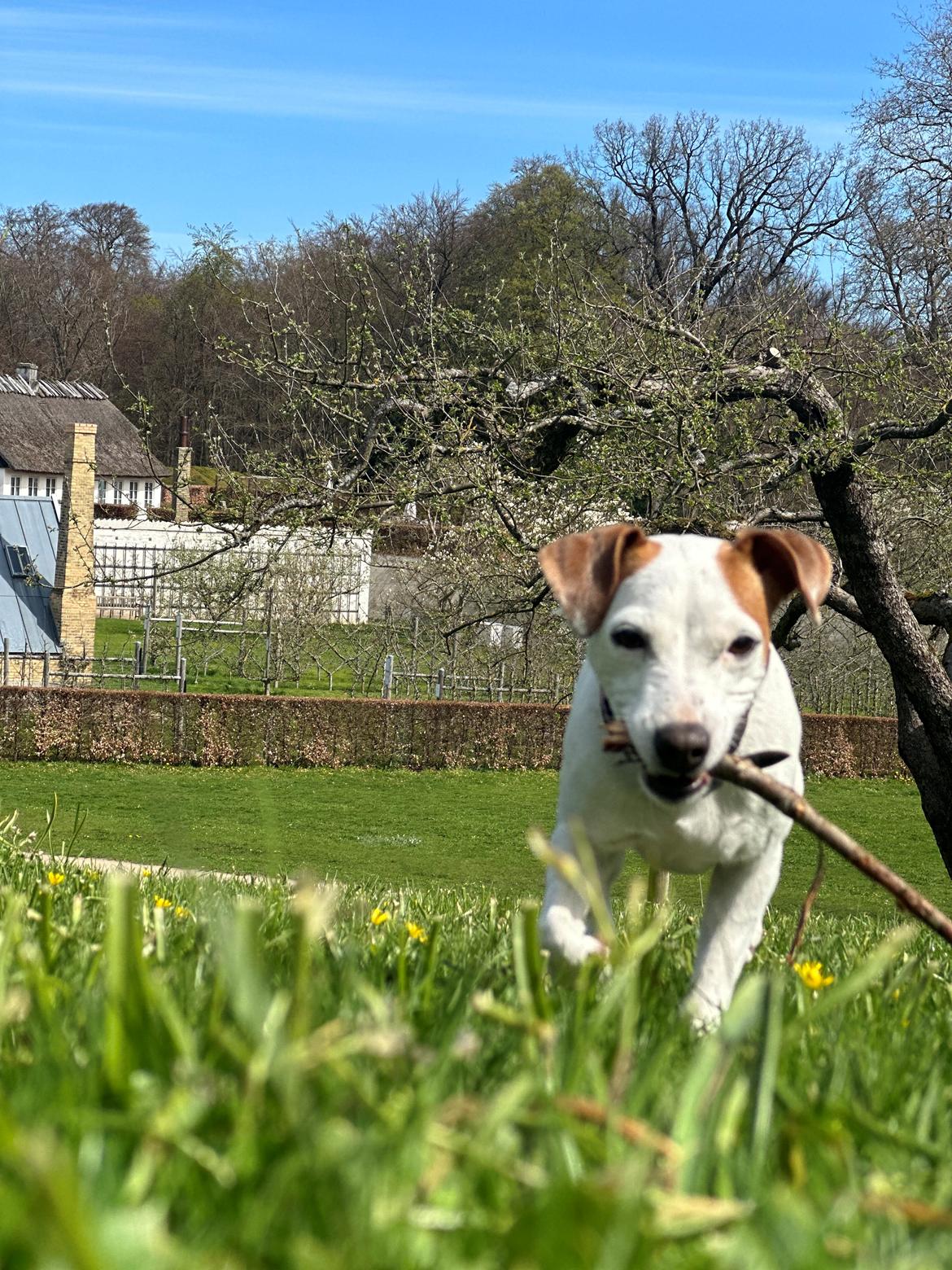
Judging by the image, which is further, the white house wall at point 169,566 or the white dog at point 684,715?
the white house wall at point 169,566

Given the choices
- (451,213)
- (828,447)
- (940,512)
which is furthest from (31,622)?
(451,213)

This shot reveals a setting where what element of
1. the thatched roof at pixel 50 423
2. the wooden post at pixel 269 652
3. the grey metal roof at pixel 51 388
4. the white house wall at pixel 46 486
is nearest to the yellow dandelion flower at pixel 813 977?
the wooden post at pixel 269 652

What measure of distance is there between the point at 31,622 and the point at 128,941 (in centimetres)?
3004

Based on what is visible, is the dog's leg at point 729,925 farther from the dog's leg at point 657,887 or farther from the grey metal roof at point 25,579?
the grey metal roof at point 25,579

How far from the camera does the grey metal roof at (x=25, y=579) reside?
29.4 m

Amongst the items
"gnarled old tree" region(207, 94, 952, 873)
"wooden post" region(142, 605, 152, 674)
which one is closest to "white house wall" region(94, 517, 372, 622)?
"wooden post" region(142, 605, 152, 674)

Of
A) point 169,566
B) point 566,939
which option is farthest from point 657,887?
point 169,566

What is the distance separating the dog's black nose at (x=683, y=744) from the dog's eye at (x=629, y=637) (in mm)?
211

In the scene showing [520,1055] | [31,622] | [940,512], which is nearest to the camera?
[520,1055]

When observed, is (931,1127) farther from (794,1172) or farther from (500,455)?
(500,455)

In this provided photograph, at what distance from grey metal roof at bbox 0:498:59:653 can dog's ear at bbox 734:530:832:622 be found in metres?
26.6

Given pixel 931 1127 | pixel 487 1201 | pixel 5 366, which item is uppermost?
pixel 5 366

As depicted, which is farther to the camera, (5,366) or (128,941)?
(5,366)

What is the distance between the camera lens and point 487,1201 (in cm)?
109
